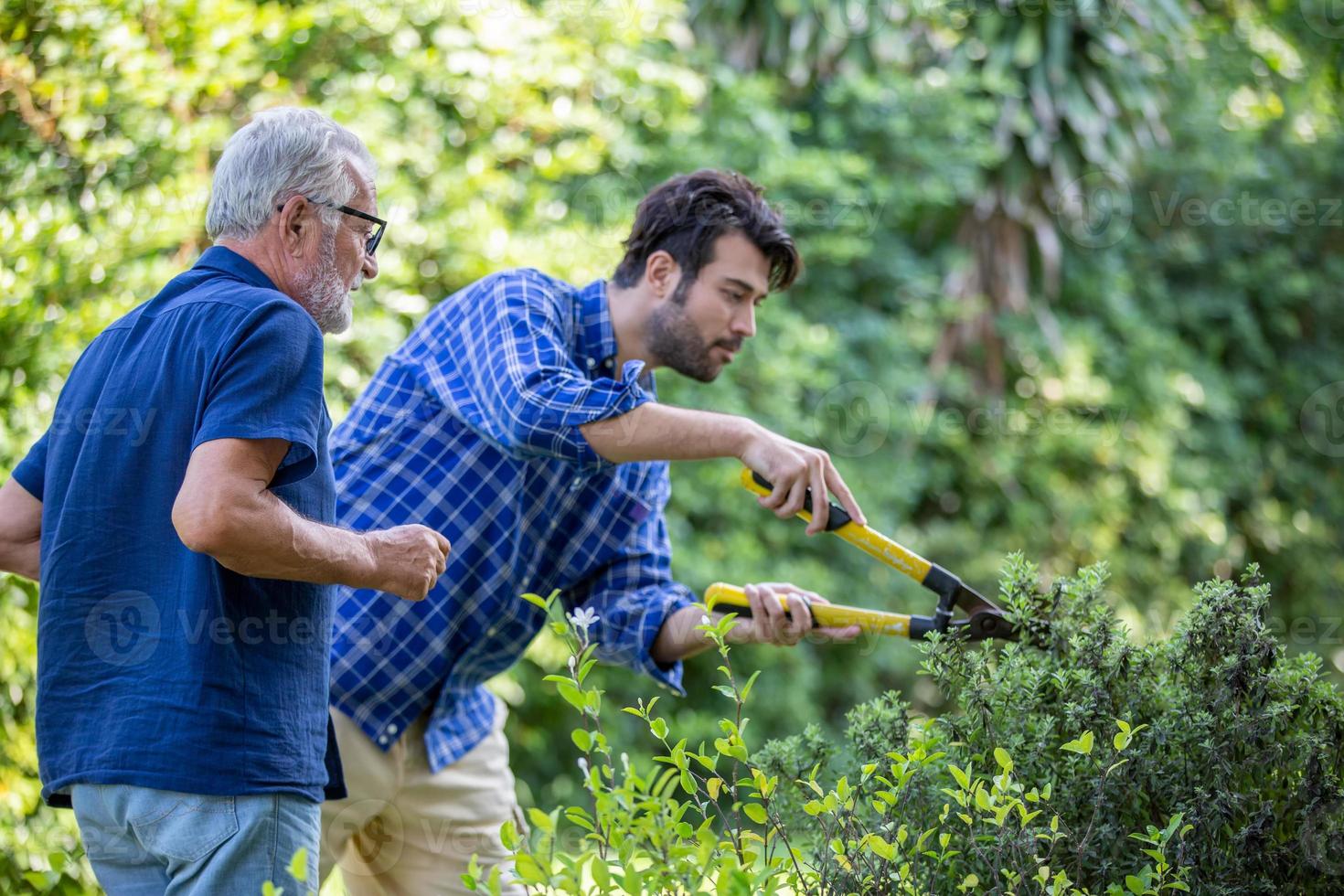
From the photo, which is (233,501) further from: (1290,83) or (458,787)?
(1290,83)

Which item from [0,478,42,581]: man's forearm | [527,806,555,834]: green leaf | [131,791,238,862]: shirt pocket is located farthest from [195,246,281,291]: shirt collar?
[527,806,555,834]: green leaf

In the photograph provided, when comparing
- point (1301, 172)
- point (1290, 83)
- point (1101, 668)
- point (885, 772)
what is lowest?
point (1301, 172)

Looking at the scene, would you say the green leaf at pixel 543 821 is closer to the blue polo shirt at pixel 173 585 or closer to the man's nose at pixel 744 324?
the blue polo shirt at pixel 173 585

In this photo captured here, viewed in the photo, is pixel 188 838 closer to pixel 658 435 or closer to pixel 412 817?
pixel 658 435

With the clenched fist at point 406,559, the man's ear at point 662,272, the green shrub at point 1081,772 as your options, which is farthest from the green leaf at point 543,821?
the man's ear at point 662,272

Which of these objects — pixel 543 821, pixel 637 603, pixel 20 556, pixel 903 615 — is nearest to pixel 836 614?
pixel 903 615

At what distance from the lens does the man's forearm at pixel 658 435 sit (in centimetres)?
236

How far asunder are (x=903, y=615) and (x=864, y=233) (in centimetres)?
522

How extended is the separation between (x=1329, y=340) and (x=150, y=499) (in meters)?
9.98

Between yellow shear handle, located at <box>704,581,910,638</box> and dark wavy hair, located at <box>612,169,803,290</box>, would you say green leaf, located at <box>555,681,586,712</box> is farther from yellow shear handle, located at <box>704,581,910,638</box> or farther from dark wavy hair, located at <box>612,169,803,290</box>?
dark wavy hair, located at <box>612,169,803,290</box>

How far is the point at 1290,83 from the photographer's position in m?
9.52

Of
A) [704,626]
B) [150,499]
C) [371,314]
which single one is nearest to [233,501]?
[150,499]

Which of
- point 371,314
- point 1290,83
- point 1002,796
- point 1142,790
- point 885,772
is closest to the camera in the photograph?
point 1002,796

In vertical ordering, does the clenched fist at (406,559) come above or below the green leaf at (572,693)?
above
